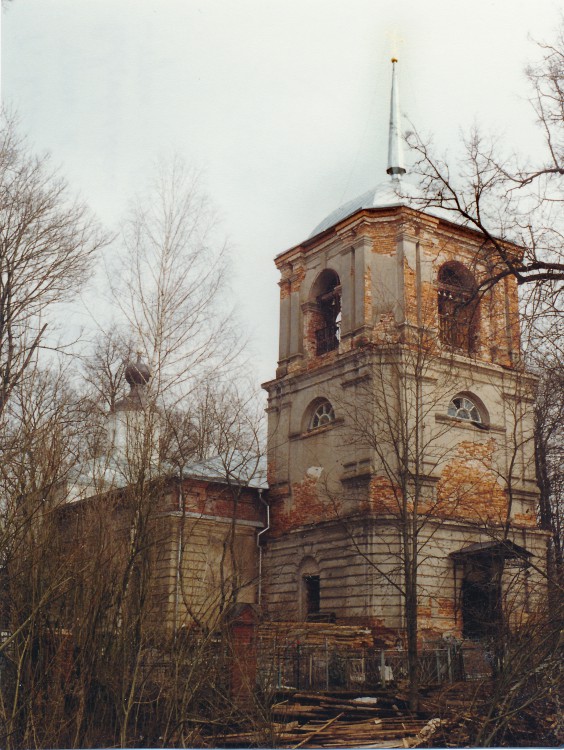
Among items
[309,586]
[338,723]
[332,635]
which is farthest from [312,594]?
[338,723]

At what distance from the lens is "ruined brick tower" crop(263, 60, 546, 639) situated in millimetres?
16281

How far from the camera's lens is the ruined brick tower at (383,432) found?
53.4ft

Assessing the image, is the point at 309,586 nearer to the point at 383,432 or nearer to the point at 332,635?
the point at 332,635

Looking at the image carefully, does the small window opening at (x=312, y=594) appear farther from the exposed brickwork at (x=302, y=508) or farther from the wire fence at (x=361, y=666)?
the wire fence at (x=361, y=666)

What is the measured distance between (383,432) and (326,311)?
16.1 feet

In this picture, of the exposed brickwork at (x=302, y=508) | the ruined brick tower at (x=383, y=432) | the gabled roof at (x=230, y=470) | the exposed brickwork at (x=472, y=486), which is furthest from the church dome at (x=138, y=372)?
the exposed brickwork at (x=472, y=486)

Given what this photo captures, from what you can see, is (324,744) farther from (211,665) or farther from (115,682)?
(115,682)

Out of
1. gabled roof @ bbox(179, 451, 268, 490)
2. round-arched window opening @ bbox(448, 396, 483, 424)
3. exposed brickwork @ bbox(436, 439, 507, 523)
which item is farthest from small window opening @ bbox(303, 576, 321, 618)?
round-arched window opening @ bbox(448, 396, 483, 424)

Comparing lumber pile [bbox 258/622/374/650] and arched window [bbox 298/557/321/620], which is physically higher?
arched window [bbox 298/557/321/620]

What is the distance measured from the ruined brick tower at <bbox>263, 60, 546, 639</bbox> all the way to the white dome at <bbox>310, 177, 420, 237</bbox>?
51 millimetres

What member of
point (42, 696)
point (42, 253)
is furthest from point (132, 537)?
point (42, 253)

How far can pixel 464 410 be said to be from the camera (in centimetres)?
1845

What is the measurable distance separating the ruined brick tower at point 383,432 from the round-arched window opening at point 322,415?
38mm

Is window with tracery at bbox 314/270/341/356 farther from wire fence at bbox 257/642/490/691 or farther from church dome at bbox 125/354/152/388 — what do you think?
wire fence at bbox 257/642/490/691
